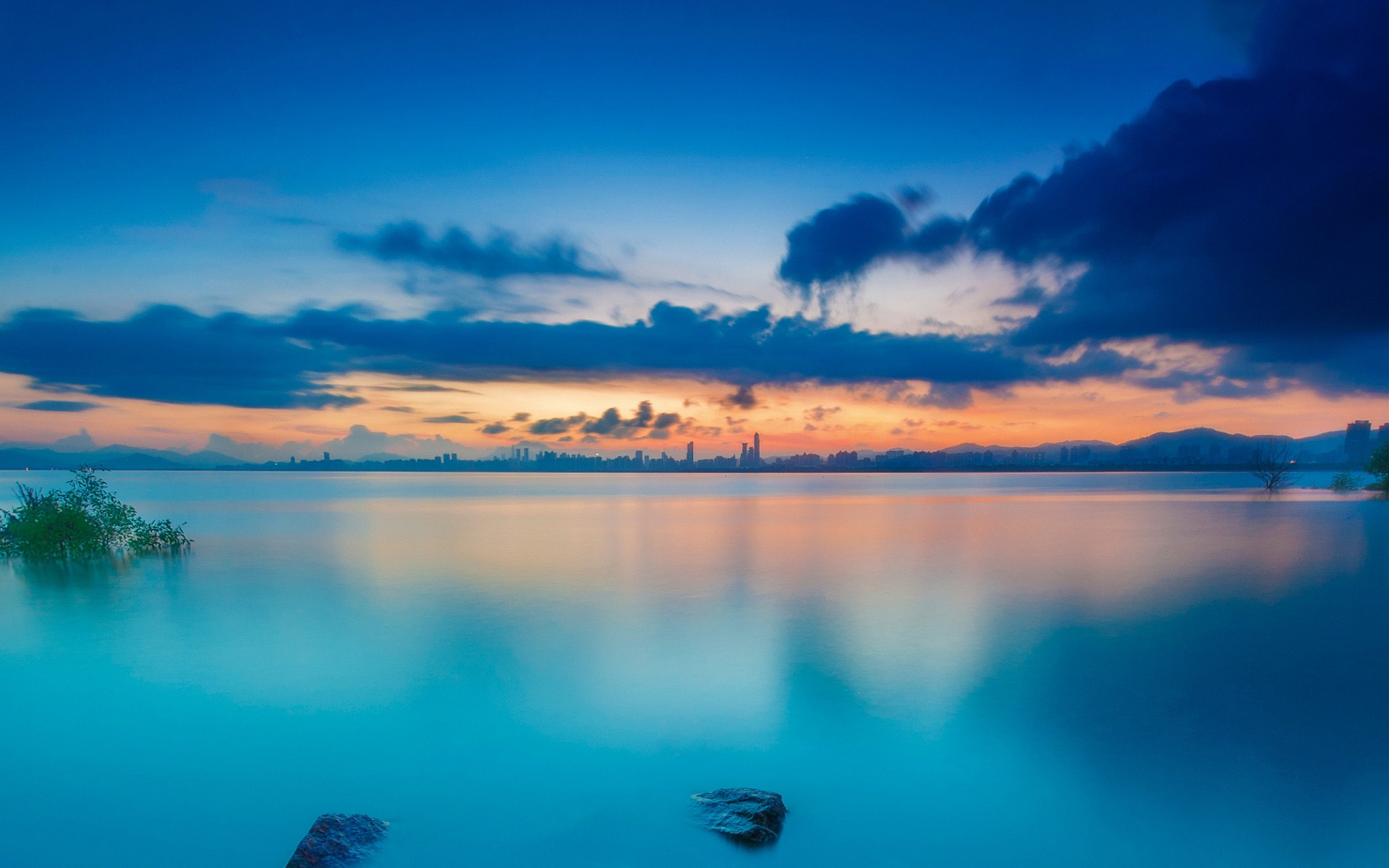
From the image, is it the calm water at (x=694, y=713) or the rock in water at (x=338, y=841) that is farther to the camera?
the calm water at (x=694, y=713)

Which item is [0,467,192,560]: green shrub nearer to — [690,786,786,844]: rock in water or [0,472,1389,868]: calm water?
[0,472,1389,868]: calm water

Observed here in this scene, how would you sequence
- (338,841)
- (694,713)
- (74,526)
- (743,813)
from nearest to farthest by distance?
1. (338,841)
2. (743,813)
3. (694,713)
4. (74,526)

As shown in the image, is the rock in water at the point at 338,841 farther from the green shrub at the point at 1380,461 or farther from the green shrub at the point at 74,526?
the green shrub at the point at 1380,461

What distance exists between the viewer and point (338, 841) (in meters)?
5.75

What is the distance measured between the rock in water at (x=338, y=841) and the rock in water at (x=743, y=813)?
291cm

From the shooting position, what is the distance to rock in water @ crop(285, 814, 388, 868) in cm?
553

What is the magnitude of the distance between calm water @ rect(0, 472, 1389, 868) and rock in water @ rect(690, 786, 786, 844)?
152 millimetres

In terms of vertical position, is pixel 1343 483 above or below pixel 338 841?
above

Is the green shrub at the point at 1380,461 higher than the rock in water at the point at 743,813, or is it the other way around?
the green shrub at the point at 1380,461

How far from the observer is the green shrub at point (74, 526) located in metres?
21.0

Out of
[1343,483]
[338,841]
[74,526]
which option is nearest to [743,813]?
[338,841]

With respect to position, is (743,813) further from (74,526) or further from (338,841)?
(74,526)

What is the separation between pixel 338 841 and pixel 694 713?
4682 millimetres

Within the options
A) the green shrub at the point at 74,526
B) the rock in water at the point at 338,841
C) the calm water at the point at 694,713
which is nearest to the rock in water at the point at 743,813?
the calm water at the point at 694,713
